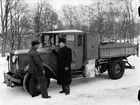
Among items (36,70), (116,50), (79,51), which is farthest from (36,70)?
(116,50)

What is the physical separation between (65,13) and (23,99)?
108 ft

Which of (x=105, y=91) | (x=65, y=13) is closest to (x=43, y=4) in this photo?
(x=65, y=13)

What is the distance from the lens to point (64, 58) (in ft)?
20.6

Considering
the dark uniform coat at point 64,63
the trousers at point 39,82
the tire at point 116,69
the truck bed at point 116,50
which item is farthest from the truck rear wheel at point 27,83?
the tire at point 116,69

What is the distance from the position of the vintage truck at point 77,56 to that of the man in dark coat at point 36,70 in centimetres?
23

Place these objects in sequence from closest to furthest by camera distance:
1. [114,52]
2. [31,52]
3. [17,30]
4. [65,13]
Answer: [31,52]
[114,52]
[17,30]
[65,13]

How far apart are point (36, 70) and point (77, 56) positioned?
190 cm

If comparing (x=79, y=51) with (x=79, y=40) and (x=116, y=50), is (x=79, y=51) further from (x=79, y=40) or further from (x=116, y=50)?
(x=116, y=50)

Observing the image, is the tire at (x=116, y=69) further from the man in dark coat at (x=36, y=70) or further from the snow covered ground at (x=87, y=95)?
the man in dark coat at (x=36, y=70)

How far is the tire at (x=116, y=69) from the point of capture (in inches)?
335

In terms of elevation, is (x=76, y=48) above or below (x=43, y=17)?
below

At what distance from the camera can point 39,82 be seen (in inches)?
238

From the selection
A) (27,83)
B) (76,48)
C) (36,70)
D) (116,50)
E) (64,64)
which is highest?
(76,48)

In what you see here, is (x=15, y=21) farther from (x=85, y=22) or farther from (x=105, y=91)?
(x=105, y=91)
